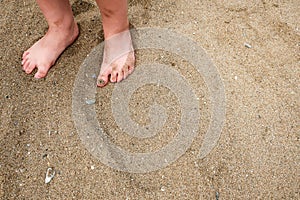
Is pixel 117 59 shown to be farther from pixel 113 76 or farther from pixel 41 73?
pixel 41 73

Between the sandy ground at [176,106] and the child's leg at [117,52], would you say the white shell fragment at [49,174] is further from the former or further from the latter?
the child's leg at [117,52]

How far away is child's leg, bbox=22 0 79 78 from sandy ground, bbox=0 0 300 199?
52 mm

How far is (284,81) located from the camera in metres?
1.58

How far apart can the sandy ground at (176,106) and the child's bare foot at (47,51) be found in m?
0.05

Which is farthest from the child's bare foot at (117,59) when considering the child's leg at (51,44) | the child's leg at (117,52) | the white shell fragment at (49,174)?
the white shell fragment at (49,174)

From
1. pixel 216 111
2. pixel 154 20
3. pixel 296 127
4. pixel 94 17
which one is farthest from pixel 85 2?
pixel 296 127

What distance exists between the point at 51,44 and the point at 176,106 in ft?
2.34


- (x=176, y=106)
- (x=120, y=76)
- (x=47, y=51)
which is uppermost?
(x=47, y=51)

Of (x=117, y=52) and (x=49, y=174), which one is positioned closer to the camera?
(x=49, y=174)

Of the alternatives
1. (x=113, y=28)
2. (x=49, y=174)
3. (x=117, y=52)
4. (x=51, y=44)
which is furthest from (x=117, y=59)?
(x=49, y=174)

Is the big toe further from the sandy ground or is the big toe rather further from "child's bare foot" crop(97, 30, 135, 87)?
"child's bare foot" crop(97, 30, 135, 87)

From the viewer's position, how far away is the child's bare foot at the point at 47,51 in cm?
160

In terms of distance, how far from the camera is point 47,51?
1609 millimetres

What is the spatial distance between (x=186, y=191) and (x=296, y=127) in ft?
1.98
